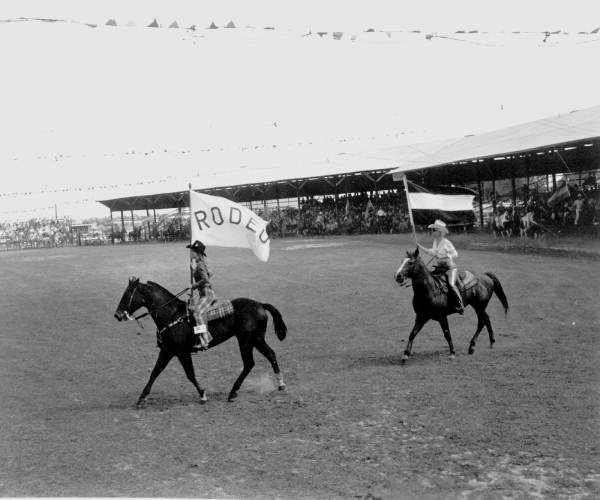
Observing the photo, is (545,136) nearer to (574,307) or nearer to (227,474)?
(574,307)

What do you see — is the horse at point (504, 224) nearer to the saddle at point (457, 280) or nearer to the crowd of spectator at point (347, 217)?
the crowd of spectator at point (347, 217)

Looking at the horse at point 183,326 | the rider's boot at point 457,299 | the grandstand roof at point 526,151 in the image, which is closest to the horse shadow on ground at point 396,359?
the rider's boot at point 457,299

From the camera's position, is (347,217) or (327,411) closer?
(327,411)

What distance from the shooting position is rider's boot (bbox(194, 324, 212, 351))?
7.74 m

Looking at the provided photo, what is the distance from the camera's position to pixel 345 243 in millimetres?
29500

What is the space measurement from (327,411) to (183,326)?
2159 mm

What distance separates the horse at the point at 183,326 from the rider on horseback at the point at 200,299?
0.38ft

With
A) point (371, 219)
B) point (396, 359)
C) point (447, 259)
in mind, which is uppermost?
point (447, 259)

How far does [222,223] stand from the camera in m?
8.67

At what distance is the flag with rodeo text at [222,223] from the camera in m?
8.62

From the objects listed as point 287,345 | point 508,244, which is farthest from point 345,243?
point 287,345

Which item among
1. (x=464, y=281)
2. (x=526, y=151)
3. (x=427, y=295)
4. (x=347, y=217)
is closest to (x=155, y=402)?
(x=427, y=295)

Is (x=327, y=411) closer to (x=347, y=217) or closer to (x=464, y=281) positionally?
(x=464, y=281)

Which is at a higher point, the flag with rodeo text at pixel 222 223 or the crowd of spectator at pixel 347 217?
the flag with rodeo text at pixel 222 223
